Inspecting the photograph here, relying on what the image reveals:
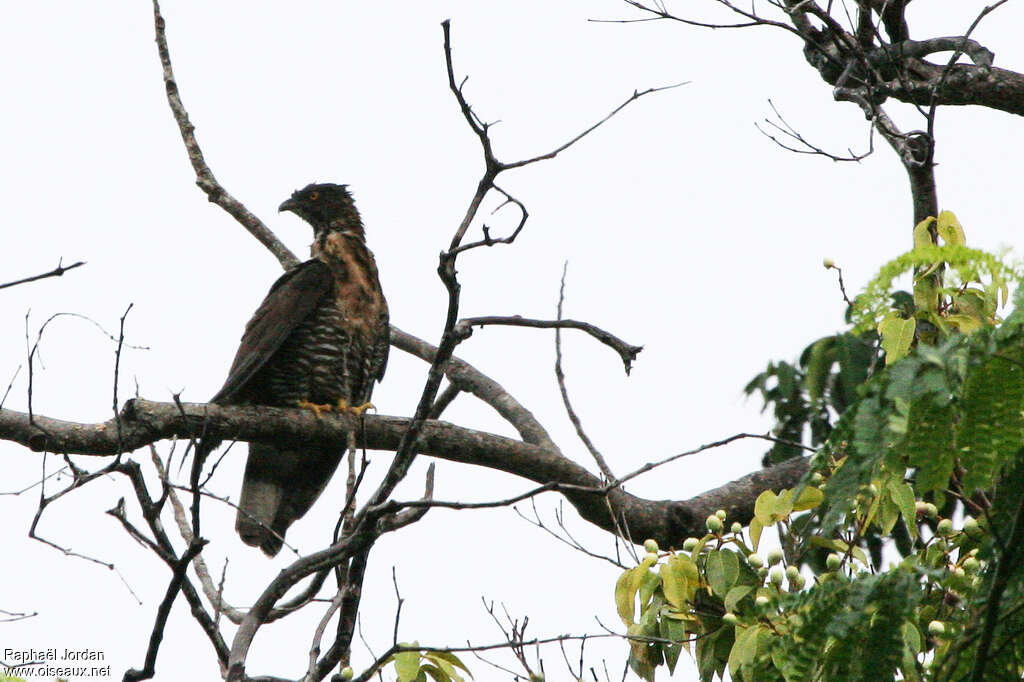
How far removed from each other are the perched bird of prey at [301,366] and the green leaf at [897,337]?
2976mm

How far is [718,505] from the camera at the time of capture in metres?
4.50

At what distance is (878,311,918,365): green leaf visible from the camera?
8.36 ft

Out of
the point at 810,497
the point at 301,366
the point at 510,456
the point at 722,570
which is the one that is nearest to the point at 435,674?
the point at 722,570

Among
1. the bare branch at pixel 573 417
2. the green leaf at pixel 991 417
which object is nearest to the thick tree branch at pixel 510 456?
the bare branch at pixel 573 417

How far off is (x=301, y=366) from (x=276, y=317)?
0.94 feet

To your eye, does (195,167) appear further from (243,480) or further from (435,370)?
(435,370)

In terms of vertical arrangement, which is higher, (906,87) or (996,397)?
(906,87)

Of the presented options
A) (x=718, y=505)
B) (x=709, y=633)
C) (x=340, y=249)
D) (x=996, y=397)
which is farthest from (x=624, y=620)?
(x=340, y=249)

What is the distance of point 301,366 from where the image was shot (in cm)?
539

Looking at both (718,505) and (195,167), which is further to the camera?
(195,167)

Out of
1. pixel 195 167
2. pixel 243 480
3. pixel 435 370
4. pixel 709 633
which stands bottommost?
pixel 709 633

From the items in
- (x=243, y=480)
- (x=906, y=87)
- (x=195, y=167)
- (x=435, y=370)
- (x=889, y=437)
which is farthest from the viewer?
(x=243, y=480)

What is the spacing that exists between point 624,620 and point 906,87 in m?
2.23

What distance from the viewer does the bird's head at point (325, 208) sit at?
633 centimetres
